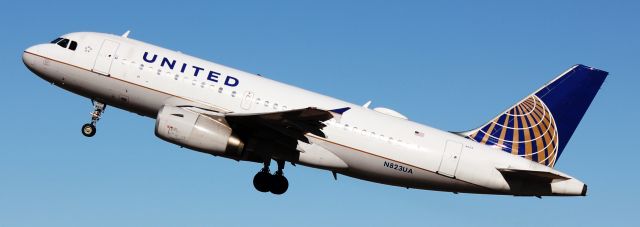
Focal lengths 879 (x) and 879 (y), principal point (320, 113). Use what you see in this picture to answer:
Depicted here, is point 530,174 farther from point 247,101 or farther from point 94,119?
point 94,119

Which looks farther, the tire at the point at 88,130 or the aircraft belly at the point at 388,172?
the tire at the point at 88,130

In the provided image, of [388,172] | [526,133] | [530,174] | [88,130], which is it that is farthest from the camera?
[526,133]

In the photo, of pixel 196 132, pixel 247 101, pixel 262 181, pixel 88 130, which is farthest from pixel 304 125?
pixel 88 130

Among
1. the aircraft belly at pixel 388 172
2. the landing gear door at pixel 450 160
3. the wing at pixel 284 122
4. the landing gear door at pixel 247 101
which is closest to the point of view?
the wing at pixel 284 122

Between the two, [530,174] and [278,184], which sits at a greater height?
[530,174]

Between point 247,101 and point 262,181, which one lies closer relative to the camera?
point 247,101

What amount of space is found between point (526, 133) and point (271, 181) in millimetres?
11619

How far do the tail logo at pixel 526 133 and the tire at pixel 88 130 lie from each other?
1667cm

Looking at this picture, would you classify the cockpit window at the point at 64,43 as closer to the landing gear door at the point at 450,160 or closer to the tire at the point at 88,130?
the tire at the point at 88,130

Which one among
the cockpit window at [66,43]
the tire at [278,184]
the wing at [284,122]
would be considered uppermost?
→ the cockpit window at [66,43]

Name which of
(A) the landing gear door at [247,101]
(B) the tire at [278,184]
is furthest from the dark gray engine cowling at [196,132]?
(B) the tire at [278,184]

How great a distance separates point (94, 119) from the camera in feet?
128

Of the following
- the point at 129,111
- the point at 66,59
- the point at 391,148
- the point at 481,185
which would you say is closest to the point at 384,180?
the point at 391,148

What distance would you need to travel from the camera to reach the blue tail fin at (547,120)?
3856 centimetres
